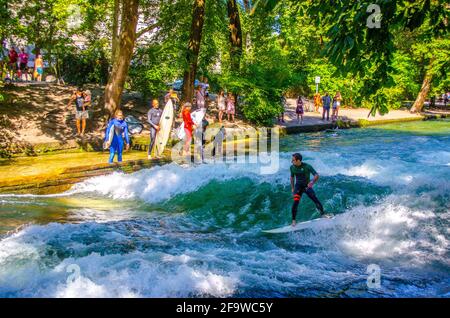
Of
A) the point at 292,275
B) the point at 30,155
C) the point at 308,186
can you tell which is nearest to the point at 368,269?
the point at 292,275

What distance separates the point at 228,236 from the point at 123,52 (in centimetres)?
1001

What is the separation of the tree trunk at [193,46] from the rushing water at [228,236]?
294 inches

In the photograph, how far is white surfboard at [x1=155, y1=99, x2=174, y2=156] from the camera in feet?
48.6

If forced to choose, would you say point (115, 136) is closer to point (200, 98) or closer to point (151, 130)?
point (151, 130)

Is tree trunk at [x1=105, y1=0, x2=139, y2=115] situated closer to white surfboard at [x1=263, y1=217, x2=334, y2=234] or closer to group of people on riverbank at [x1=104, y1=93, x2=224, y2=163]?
group of people on riverbank at [x1=104, y1=93, x2=224, y2=163]

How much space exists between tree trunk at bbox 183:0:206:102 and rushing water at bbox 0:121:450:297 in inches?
294

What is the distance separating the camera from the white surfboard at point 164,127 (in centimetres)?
1481

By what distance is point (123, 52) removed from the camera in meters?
17.1

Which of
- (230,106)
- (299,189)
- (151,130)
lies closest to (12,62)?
(230,106)

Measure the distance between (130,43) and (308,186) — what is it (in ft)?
33.6

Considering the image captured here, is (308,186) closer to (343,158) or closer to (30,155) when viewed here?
(343,158)

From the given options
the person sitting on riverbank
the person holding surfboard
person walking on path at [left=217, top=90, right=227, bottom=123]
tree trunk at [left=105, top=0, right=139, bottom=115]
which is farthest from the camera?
person walking on path at [left=217, top=90, right=227, bottom=123]

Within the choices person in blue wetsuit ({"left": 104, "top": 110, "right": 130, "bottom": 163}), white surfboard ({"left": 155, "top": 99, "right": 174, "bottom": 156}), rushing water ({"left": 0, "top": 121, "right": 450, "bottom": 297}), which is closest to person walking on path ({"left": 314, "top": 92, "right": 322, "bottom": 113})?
rushing water ({"left": 0, "top": 121, "right": 450, "bottom": 297})

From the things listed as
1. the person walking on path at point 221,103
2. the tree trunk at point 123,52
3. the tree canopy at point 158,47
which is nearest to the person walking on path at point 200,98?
the tree canopy at point 158,47
